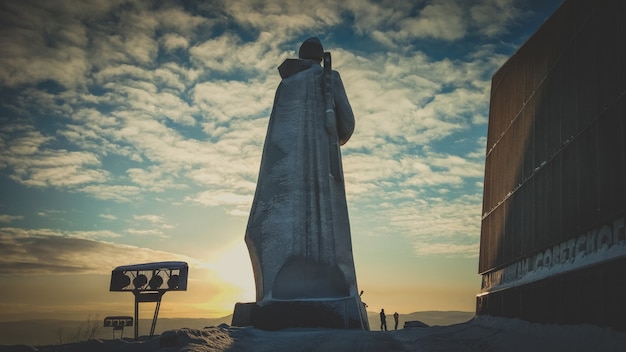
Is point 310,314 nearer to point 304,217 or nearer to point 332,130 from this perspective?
point 304,217

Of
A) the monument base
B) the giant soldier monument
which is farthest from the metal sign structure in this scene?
the monument base

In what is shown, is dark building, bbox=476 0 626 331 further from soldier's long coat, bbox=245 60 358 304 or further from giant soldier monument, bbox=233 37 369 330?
soldier's long coat, bbox=245 60 358 304

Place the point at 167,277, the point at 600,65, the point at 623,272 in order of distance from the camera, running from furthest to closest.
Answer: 1. the point at 167,277
2. the point at 600,65
3. the point at 623,272

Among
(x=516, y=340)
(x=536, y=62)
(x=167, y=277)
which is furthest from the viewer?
(x=167, y=277)

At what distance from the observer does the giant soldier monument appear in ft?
32.3

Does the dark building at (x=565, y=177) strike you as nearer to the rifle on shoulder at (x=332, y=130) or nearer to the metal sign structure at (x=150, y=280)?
the rifle on shoulder at (x=332, y=130)

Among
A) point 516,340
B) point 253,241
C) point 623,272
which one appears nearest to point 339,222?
point 253,241

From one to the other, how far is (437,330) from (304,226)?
3.23 m

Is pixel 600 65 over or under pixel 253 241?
over

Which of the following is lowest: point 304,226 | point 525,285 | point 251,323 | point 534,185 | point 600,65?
point 251,323

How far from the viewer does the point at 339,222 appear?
444 inches

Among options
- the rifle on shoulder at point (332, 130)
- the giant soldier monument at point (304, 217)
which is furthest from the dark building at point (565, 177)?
the rifle on shoulder at point (332, 130)

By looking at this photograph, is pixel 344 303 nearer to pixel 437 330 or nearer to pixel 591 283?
pixel 437 330

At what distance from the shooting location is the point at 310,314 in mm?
9688
